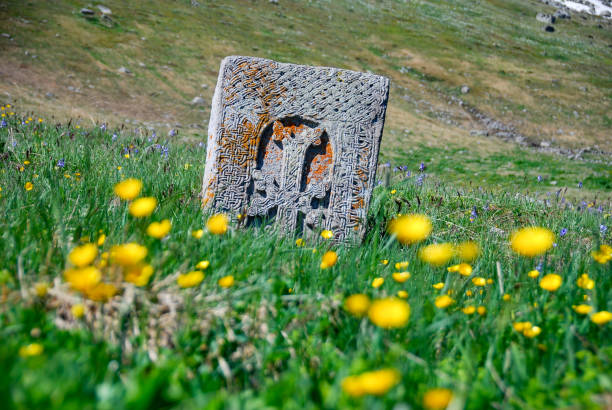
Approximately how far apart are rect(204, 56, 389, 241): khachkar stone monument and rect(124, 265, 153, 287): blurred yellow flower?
1.90 meters

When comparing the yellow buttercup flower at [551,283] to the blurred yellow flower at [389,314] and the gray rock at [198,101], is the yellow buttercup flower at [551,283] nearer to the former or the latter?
the blurred yellow flower at [389,314]

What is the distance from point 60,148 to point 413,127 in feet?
40.0

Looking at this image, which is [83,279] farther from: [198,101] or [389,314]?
[198,101]

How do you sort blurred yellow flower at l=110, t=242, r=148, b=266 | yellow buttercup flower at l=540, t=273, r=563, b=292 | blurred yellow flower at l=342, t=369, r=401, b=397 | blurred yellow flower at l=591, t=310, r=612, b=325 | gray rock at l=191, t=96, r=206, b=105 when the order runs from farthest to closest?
gray rock at l=191, t=96, r=206, b=105 < yellow buttercup flower at l=540, t=273, r=563, b=292 < blurred yellow flower at l=591, t=310, r=612, b=325 < blurred yellow flower at l=110, t=242, r=148, b=266 < blurred yellow flower at l=342, t=369, r=401, b=397

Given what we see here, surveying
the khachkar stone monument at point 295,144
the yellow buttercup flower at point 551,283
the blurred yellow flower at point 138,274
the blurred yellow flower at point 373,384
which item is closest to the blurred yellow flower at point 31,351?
the blurred yellow flower at point 138,274

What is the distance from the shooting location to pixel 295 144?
3371 mm

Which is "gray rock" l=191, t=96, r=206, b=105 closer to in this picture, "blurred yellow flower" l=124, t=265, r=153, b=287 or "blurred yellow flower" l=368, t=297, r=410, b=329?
"blurred yellow flower" l=124, t=265, r=153, b=287

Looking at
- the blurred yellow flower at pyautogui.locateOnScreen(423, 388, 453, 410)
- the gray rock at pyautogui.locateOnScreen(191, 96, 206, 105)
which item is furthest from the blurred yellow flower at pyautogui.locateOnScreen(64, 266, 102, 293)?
the gray rock at pyautogui.locateOnScreen(191, 96, 206, 105)

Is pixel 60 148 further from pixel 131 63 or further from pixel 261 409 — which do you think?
pixel 131 63

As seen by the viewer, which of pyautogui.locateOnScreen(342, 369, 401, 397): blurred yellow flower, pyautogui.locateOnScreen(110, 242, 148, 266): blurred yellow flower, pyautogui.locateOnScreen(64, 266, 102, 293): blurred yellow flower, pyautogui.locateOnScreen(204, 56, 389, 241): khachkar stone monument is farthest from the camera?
pyautogui.locateOnScreen(204, 56, 389, 241): khachkar stone monument

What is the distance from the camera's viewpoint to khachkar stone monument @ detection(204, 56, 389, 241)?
10.7 ft

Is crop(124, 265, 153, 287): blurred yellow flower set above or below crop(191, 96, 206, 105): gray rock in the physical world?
above

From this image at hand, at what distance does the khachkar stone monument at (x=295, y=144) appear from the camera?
10.7 feet

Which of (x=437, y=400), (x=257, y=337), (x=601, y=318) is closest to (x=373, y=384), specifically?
(x=437, y=400)
